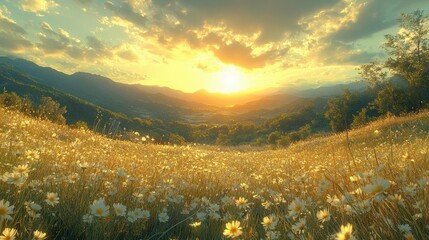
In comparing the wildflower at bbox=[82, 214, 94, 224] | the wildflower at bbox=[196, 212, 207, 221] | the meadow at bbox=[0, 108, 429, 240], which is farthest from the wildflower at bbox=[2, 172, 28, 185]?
the wildflower at bbox=[196, 212, 207, 221]

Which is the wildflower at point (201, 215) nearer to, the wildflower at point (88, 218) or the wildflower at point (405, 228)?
the wildflower at point (88, 218)

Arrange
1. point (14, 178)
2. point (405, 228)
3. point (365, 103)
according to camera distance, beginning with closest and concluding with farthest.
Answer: point (405, 228), point (14, 178), point (365, 103)

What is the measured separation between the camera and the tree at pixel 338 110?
60.0m

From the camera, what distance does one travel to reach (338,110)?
6206 cm

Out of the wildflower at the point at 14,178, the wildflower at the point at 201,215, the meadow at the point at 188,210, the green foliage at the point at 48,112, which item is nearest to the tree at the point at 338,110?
the green foliage at the point at 48,112

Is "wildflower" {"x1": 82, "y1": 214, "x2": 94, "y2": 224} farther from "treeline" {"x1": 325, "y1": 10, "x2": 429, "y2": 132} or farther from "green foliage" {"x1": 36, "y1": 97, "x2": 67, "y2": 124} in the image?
"treeline" {"x1": 325, "y1": 10, "x2": 429, "y2": 132}

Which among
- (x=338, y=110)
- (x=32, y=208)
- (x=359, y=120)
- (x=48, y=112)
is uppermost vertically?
(x=32, y=208)

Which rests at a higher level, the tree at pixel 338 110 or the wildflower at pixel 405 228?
the wildflower at pixel 405 228

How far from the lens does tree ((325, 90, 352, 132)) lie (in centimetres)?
6003

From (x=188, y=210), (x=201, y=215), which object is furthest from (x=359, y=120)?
(x=201, y=215)

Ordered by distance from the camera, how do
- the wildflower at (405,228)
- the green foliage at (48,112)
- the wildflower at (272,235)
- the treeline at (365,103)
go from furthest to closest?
1. the treeline at (365,103)
2. the green foliage at (48,112)
3. the wildflower at (272,235)
4. the wildflower at (405,228)

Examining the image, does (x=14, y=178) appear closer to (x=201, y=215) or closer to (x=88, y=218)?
(x=88, y=218)

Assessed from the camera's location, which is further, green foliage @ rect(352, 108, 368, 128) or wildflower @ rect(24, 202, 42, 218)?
green foliage @ rect(352, 108, 368, 128)

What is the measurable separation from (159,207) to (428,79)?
50.4 metres
